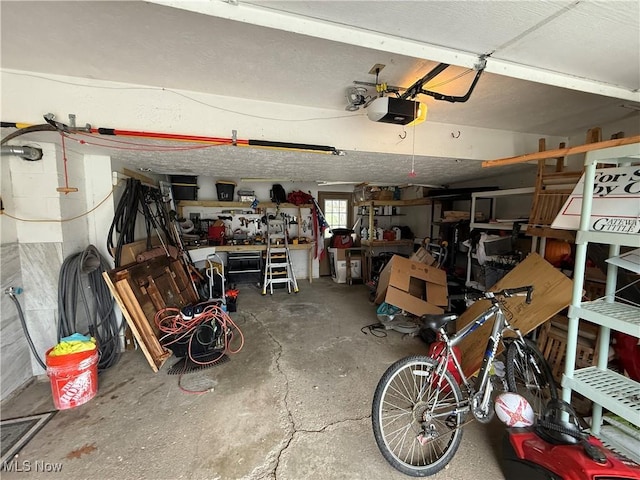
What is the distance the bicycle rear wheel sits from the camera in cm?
173

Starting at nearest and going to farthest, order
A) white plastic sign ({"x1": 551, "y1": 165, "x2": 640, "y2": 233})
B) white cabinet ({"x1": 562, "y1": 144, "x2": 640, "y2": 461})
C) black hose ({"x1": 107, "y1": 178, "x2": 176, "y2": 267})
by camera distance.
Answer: white cabinet ({"x1": 562, "y1": 144, "x2": 640, "y2": 461}) → white plastic sign ({"x1": 551, "y1": 165, "x2": 640, "y2": 233}) → black hose ({"x1": 107, "y1": 178, "x2": 176, "y2": 267})

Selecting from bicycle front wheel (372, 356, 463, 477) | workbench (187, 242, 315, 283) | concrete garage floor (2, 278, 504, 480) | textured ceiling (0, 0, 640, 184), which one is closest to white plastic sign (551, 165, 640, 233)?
textured ceiling (0, 0, 640, 184)

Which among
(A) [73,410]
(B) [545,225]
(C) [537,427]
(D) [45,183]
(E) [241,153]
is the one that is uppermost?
(E) [241,153]

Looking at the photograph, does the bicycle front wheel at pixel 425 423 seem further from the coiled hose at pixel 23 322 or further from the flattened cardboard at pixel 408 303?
the coiled hose at pixel 23 322

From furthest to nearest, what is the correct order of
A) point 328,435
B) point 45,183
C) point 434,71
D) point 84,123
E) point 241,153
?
point 241,153
point 45,183
point 84,123
point 328,435
point 434,71

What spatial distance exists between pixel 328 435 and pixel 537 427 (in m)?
1.17

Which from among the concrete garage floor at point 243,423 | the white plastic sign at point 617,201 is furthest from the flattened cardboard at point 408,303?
the white plastic sign at point 617,201

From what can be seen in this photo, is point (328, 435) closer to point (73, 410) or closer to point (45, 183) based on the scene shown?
point (73, 410)

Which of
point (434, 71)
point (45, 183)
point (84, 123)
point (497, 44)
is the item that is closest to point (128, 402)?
point (45, 183)

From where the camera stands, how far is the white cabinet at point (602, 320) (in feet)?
4.06

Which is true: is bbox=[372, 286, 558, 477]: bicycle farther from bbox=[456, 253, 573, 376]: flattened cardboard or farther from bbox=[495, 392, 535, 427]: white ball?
bbox=[456, 253, 573, 376]: flattened cardboard

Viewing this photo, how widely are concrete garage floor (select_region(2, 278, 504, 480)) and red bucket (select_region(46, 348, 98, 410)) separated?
0.25 feet

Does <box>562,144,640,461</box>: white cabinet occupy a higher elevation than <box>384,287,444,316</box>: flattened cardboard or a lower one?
higher

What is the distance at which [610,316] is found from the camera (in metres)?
1.32
